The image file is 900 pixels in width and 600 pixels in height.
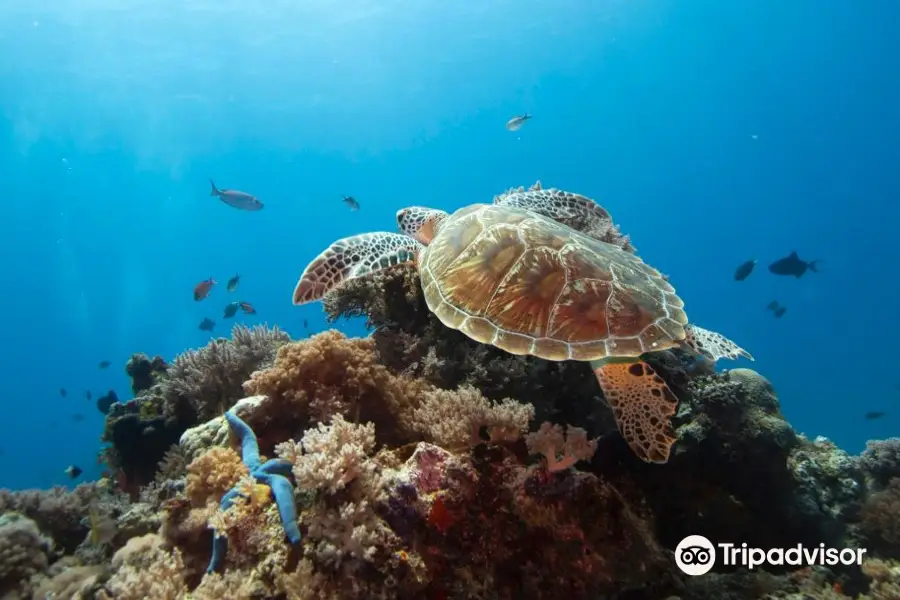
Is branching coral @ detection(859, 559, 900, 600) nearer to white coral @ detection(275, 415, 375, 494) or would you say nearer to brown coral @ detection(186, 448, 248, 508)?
white coral @ detection(275, 415, 375, 494)

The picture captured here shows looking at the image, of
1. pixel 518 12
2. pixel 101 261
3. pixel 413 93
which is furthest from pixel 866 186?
pixel 101 261

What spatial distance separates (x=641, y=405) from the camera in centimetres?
324

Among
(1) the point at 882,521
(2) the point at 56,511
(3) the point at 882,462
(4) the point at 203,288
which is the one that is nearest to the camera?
(1) the point at 882,521

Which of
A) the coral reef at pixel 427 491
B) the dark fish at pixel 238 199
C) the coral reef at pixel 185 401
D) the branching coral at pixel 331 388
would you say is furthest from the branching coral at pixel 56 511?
the dark fish at pixel 238 199

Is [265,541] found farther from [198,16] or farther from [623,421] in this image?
[198,16]

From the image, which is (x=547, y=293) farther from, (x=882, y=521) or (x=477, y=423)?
(x=882, y=521)

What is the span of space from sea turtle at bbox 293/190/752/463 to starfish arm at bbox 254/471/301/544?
1710 mm

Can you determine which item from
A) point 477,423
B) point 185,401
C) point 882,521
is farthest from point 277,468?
point 882,521

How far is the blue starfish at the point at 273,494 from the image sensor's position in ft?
7.86

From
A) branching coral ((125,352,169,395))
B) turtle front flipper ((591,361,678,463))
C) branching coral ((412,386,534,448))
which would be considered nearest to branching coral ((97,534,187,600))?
branching coral ((412,386,534,448))

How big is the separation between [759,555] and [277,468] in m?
3.84

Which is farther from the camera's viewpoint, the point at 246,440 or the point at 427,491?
the point at 246,440

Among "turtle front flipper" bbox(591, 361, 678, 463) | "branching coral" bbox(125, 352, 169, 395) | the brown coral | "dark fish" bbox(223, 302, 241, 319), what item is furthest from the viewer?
"dark fish" bbox(223, 302, 241, 319)

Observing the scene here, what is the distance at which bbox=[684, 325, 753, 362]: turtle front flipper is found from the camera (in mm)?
3557
